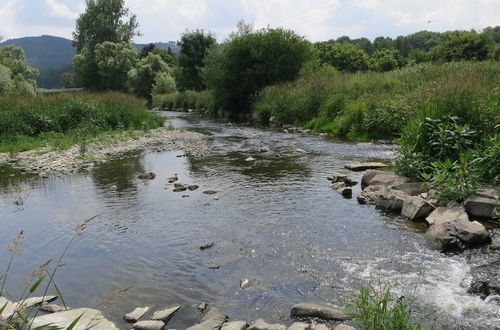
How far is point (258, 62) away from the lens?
125 ft

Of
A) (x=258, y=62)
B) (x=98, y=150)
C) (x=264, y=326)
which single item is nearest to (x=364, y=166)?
(x=264, y=326)

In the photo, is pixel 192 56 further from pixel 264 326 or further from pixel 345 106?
pixel 264 326

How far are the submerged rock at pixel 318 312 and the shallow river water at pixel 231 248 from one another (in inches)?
7.9

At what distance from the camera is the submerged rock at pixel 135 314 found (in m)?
5.80

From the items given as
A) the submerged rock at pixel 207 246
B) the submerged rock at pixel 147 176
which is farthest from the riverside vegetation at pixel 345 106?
the submerged rock at pixel 147 176

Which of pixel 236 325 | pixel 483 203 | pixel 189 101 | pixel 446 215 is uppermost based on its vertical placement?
pixel 189 101

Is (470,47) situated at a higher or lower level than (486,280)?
higher

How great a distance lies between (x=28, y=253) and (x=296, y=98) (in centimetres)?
2319

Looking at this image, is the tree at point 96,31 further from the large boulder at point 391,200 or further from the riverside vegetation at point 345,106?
the large boulder at point 391,200

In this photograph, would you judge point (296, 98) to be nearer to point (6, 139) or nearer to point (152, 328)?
point (6, 139)

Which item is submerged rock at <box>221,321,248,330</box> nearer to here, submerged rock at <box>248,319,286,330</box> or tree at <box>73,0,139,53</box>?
submerged rock at <box>248,319,286,330</box>

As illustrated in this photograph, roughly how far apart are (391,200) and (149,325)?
22.3 ft

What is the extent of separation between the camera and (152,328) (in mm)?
5480

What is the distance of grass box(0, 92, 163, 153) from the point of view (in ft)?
72.6
